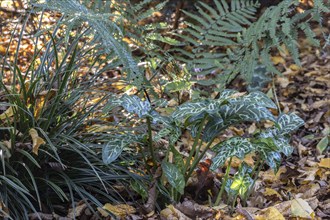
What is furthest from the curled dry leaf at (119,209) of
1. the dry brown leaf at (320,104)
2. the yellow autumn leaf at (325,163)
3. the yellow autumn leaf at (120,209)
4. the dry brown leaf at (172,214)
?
the dry brown leaf at (320,104)

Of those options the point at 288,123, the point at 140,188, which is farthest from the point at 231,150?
the point at 140,188

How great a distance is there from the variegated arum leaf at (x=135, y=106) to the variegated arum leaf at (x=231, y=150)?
35cm

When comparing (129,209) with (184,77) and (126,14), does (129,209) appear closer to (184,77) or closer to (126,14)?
(184,77)

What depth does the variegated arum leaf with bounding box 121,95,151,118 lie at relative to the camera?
2.45 m

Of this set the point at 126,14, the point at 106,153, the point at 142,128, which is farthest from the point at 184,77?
the point at 106,153

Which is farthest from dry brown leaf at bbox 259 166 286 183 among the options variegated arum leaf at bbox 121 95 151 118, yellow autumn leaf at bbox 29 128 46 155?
yellow autumn leaf at bbox 29 128 46 155

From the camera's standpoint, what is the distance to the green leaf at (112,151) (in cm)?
244

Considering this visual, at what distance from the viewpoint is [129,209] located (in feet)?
8.65

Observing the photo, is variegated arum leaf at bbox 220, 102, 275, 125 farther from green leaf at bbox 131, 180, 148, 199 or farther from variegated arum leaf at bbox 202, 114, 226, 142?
green leaf at bbox 131, 180, 148, 199

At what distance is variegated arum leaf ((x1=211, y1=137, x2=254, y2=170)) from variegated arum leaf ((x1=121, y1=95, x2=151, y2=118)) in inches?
13.9

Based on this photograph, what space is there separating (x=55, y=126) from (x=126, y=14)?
0.90m

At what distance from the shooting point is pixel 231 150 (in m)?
2.44

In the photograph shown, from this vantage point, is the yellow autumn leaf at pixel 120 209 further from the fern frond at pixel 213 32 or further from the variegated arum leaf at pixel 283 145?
the fern frond at pixel 213 32

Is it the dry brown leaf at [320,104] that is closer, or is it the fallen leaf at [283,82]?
the dry brown leaf at [320,104]
